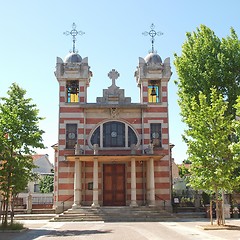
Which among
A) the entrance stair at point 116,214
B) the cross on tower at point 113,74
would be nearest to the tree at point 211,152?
the entrance stair at point 116,214

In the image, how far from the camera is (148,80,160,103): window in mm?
32938

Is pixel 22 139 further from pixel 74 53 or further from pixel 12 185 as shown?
pixel 74 53

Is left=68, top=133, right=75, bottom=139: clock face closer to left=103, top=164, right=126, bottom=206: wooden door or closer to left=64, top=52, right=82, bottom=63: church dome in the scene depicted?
left=103, top=164, right=126, bottom=206: wooden door

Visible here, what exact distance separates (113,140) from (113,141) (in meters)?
0.09

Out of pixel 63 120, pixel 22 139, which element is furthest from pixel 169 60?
pixel 22 139

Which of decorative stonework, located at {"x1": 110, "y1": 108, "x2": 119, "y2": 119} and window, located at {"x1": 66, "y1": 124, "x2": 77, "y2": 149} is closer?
window, located at {"x1": 66, "y1": 124, "x2": 77, "y2": 149}

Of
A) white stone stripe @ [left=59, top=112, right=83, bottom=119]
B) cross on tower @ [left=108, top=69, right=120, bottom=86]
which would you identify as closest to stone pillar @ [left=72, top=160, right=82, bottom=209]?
white stone stripe @ [left=59, top=112, right=83, bottom=119]

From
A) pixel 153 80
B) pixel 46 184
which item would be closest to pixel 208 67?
pixel 153 80

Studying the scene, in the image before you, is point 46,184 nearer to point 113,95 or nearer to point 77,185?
point 77,185

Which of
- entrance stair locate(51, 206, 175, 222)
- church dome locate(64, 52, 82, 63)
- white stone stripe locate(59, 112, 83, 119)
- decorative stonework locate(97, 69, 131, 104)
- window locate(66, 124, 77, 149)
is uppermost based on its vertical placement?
church dome locate(64, 52, 82, 63)

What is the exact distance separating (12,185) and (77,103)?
12.8 meters

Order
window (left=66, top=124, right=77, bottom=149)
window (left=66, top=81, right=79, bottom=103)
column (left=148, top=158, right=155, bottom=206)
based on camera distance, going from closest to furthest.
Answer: column (left=148, top=158, right=155, bottom=206) < window (left=66, top=124, right=77, bottom=149) < window (left=66, top=81, right=79, bottom=103)

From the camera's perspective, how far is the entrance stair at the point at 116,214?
26864 millimetres

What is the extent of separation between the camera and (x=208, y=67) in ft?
93.9
